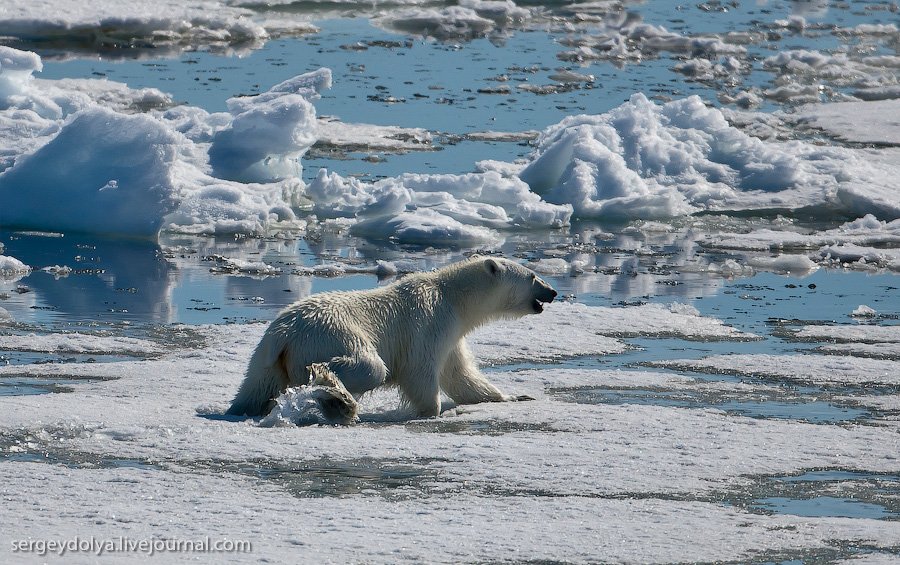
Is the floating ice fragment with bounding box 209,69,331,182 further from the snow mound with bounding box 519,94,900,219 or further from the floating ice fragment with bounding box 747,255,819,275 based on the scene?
the floating ice fragment with bounding box 747,255,819,275

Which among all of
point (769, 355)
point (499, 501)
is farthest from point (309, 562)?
point (769, 355)

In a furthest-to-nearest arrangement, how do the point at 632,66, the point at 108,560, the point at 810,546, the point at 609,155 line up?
the point at 632,66 < the point at 609,155 < the point at 810,546 < the point at 108,560

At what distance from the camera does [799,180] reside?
13078 mm

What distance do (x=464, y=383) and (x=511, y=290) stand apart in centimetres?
56

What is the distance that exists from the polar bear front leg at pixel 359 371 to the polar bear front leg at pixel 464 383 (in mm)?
642

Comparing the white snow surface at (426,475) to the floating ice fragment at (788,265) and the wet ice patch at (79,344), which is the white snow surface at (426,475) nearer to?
the wet ice patch at (79,344)

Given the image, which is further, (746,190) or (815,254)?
(746,190)

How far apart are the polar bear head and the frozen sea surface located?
1.24 feet

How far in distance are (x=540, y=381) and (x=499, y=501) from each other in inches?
90.5

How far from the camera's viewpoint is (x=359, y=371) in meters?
6.12

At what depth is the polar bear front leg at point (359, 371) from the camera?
6074mm

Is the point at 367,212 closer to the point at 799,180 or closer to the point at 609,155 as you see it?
the point at 609,155

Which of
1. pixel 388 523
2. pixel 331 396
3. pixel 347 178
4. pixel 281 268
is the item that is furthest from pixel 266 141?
pixel 388 523

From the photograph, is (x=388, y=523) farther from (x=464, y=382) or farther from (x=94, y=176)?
(x=94, y=176)
